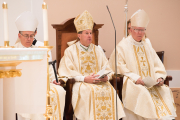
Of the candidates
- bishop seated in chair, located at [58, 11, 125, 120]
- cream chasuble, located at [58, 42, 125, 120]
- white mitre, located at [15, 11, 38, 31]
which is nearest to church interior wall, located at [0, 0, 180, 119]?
bishop seated in chair, located at [58, 11, 125, 120]

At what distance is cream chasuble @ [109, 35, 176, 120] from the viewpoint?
436 centimetres

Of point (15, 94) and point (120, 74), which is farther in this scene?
point (120, 74)

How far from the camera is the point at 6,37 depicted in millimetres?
2602

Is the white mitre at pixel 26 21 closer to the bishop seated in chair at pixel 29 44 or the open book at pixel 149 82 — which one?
the bishop seated in chair at pixel 29 44

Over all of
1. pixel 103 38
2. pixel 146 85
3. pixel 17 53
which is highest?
pixel 103 38

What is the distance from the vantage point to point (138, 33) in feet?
16.5

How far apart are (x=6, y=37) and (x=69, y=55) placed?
2222 millimetres

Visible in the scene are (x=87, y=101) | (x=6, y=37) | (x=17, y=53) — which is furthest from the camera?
(x=87, y=101)

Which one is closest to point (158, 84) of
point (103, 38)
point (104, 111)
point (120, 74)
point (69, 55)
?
point (120, 74)

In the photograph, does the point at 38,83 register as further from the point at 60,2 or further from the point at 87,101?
the point at 60,2

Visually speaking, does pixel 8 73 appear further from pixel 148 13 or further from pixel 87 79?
pixel 148 13

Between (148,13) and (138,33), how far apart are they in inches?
80.7

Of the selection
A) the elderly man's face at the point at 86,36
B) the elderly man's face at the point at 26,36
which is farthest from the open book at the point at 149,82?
the elderly man's face at the point at 26,36

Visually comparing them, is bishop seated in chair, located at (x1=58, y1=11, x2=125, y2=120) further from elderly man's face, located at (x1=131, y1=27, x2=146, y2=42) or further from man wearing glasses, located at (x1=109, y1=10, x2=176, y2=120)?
elderly man's face, located at (x1=131, y1=27, x2=146, y2=42)
